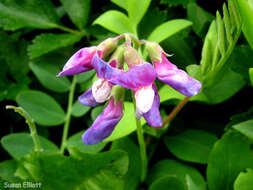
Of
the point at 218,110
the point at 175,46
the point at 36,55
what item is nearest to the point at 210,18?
the point at 175,46

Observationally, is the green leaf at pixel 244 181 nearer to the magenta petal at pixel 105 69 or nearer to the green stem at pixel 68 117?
the magenta petal at pixel 105 69

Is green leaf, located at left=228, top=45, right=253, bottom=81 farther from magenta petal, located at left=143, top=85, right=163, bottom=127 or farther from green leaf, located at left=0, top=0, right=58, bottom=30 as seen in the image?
green leaf, located at left=0, top=0, right=58, bottom=30

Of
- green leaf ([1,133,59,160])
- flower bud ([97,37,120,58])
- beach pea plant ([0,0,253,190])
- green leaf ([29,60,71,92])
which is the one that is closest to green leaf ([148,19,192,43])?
beach pea plant ([0,0,253,190])

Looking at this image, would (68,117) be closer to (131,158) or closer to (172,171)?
(131,158)

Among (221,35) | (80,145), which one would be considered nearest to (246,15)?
(221,35)

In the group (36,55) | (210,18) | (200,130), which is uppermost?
(210,18)

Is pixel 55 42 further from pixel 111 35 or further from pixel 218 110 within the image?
pixel 218 110
